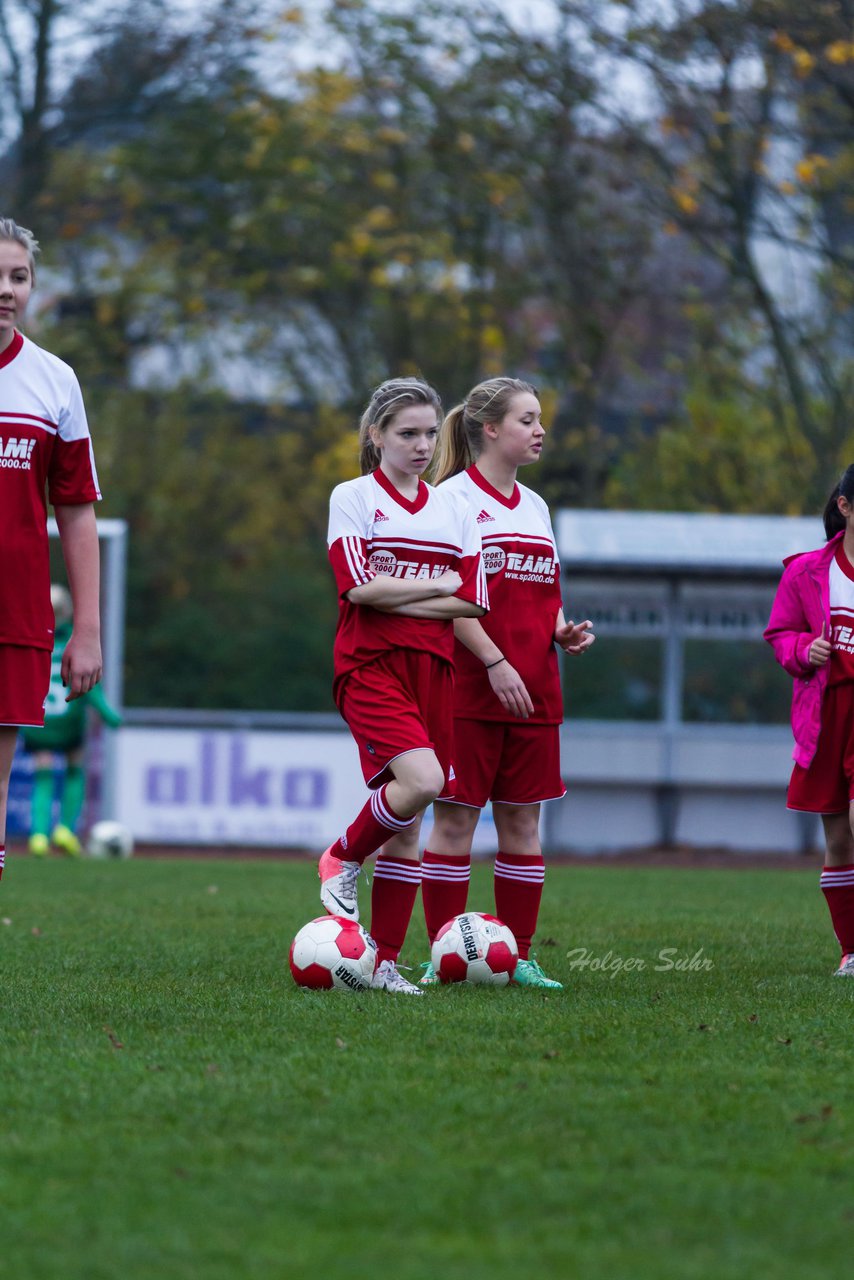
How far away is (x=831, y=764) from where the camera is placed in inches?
255

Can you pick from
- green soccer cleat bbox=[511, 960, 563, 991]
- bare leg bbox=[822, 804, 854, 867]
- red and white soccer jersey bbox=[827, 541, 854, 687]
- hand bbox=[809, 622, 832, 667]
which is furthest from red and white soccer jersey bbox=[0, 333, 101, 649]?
bare leg bbox=[822, 804, 854, 867]

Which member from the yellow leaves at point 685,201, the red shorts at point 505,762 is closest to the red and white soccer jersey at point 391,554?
the red shorts at point 505,762

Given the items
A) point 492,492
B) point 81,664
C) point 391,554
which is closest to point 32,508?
point 81,664

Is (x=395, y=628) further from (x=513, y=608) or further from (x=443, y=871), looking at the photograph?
(x=443, y=871)

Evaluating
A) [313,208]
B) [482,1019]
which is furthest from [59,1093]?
[313,208]

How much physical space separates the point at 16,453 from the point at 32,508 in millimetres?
158

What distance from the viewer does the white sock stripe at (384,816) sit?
572 cm

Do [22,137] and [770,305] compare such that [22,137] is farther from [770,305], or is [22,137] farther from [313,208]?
[770,305]

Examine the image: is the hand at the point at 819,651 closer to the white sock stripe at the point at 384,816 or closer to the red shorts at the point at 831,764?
the red shorts at the point at 831,764

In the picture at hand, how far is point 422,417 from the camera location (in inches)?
233

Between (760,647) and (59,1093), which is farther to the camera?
(760,647)

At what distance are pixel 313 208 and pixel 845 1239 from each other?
20.8 metres

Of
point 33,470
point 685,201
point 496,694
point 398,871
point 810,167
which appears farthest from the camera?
point 685,201

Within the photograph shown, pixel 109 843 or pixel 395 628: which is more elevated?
pixel 395 628
